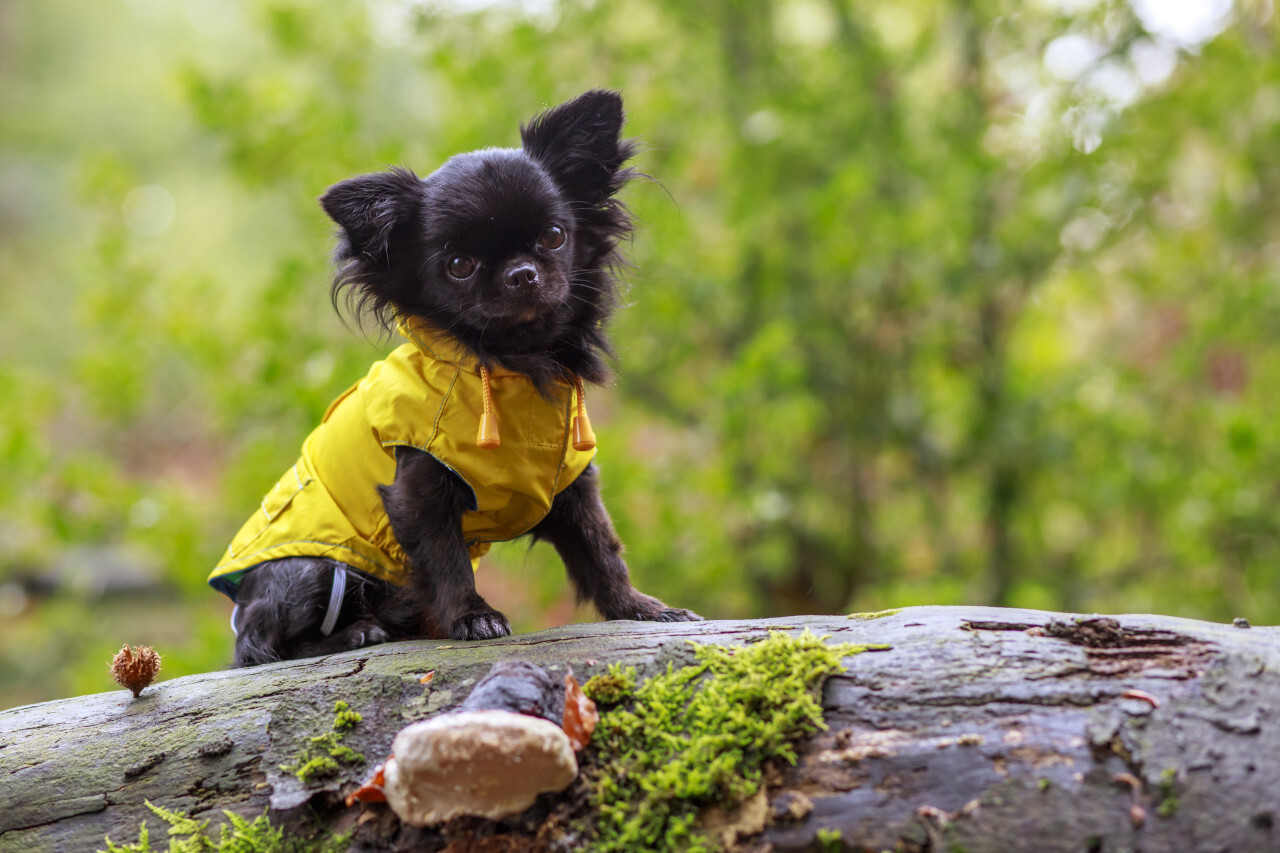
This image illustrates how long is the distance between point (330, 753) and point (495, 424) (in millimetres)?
1033

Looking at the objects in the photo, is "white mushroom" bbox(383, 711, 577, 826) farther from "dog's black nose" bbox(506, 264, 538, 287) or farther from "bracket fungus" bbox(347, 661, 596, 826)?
"dog's black nose" bbox(506, 264, 538, 287)

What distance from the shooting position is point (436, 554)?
280cm

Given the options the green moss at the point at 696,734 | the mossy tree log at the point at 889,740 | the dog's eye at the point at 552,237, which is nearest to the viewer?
the mossy tree log at the point at 889,740

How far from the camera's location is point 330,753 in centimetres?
216

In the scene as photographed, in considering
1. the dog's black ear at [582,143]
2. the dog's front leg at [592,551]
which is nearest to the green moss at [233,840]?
the dog's front leg at [592,551]

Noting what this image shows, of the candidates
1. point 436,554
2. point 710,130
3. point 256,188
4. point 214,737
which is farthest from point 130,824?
point 710,130

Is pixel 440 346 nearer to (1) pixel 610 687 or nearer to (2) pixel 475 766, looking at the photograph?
(1) pixel 610 687

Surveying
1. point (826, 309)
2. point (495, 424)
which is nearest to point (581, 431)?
point (495, 424)

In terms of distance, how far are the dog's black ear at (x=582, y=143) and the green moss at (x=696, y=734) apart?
72.0 inches

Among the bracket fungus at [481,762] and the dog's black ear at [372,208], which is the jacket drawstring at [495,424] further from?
the bracket fungus at [481,762]

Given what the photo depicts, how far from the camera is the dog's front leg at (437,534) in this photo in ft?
9.12

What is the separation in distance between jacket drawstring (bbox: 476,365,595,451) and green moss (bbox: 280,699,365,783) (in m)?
0.85

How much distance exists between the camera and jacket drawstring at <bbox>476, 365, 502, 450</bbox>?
268cm

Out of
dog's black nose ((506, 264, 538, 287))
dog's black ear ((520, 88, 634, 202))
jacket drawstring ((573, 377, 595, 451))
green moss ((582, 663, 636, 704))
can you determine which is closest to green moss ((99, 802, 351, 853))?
green moss ((582, 663, 636, 704))
